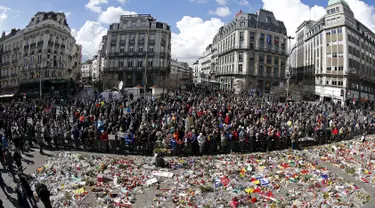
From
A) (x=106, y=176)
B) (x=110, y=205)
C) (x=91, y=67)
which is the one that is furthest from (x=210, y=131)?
(x=91, y=67)

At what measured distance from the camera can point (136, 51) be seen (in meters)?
66.2

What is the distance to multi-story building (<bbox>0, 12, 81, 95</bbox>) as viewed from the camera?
57281 millimetres

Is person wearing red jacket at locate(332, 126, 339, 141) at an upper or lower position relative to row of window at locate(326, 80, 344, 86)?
lower

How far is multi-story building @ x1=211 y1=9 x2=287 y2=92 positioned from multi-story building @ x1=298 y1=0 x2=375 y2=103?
9.54 meters

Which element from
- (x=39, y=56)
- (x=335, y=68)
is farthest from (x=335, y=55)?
(x=39, y=56)

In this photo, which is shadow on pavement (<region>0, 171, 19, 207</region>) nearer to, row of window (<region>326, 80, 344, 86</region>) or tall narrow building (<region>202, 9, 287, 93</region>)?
tall narrow building (<region>202, 9, 287, 93</region>)

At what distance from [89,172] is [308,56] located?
74.6 m

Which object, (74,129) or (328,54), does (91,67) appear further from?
(74,129)

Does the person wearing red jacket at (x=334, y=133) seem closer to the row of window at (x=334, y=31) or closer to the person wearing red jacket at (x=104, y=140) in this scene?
the person wearing red jacket at (x=104, y=140)

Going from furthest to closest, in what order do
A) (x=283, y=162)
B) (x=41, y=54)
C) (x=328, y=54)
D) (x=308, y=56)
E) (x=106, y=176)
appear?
1. (x=308, y=56)
2. (x=328, y=54)
3. (x=41, y=54)
4. (x=283, y=162)
5. (x=106, y=176)

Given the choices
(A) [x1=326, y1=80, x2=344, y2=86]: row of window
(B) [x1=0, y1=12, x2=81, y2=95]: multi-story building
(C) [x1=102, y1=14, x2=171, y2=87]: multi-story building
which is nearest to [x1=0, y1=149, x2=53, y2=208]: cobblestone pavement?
(B) [x1=0, y1=12, x2=81, y2=95]: multi-story building

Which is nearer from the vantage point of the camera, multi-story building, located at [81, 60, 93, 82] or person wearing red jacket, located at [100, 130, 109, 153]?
person wearing red jacket, located at [100, 130, 109, 153]

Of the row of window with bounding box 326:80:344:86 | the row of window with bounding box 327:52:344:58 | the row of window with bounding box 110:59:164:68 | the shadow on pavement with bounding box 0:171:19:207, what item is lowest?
the shadow on pavement with bounding box 0:171:19:207

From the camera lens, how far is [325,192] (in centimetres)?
1066
